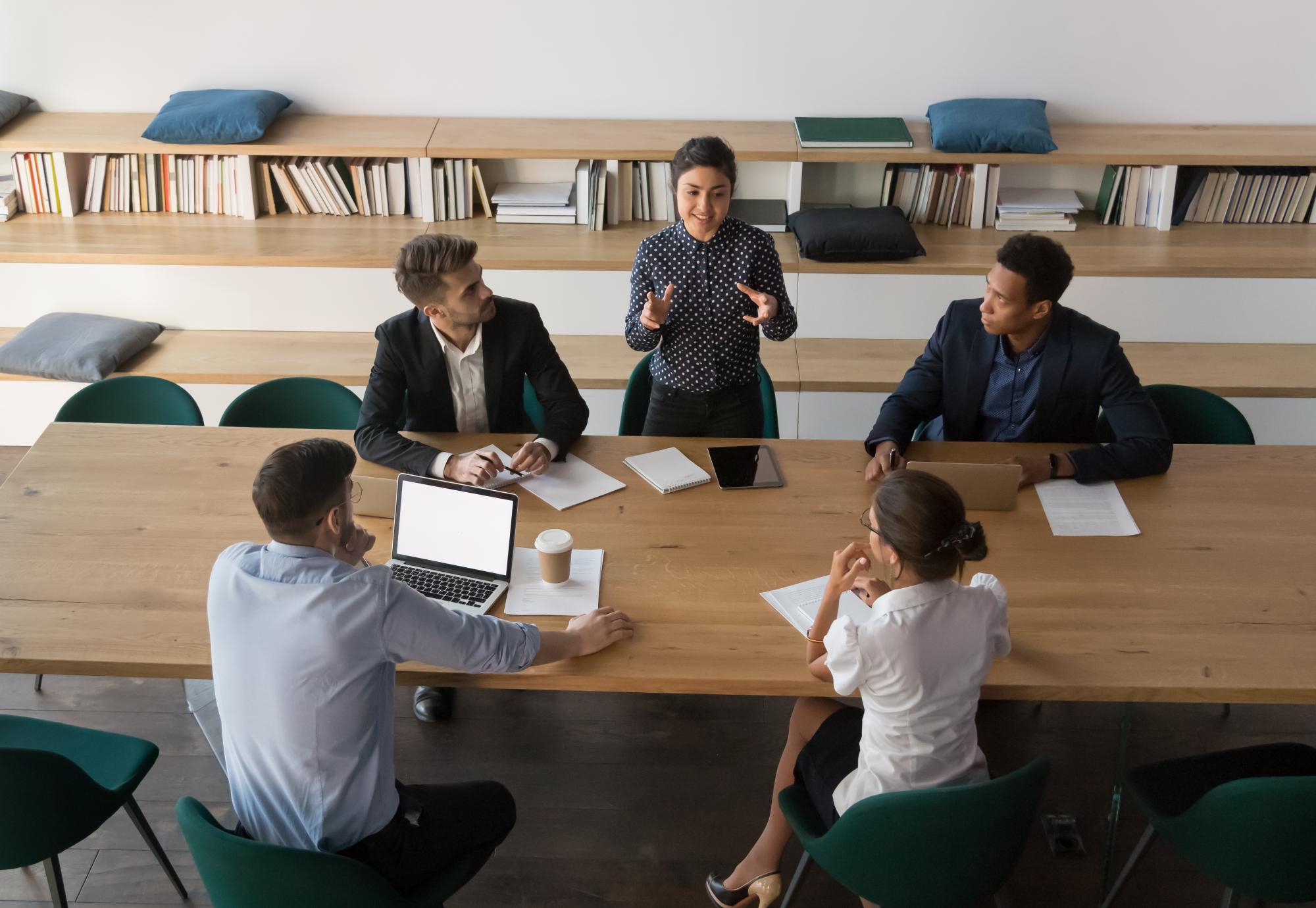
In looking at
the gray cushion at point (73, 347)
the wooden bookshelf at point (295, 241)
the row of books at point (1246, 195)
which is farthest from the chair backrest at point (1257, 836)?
the gray cushion at point (73, 347)

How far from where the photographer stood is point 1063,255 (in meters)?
2.85

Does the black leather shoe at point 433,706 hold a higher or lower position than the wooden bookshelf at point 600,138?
lower

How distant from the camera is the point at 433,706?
318 cm

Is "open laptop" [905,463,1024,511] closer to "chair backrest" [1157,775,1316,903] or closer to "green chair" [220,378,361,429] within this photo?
"chair backrest" [1157,775,1316,903]

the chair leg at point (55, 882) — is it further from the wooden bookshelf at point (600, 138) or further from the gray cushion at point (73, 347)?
the wooden bookshelf at point (600, 138)

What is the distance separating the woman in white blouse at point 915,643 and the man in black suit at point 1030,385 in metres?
0.75

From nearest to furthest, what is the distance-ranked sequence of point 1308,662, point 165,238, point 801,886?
1. point 1308,662
2. point 801,886
3. point 165,238

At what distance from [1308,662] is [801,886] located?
1119mm

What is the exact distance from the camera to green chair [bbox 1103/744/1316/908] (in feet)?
6.54

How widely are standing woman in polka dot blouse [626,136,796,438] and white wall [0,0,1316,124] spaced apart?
1.59 metres

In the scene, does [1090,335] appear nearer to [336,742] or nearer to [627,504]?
[627,504]

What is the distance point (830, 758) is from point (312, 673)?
1073mm

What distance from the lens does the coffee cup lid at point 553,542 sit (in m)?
2.41

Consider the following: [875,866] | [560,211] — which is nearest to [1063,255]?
[875,866]
